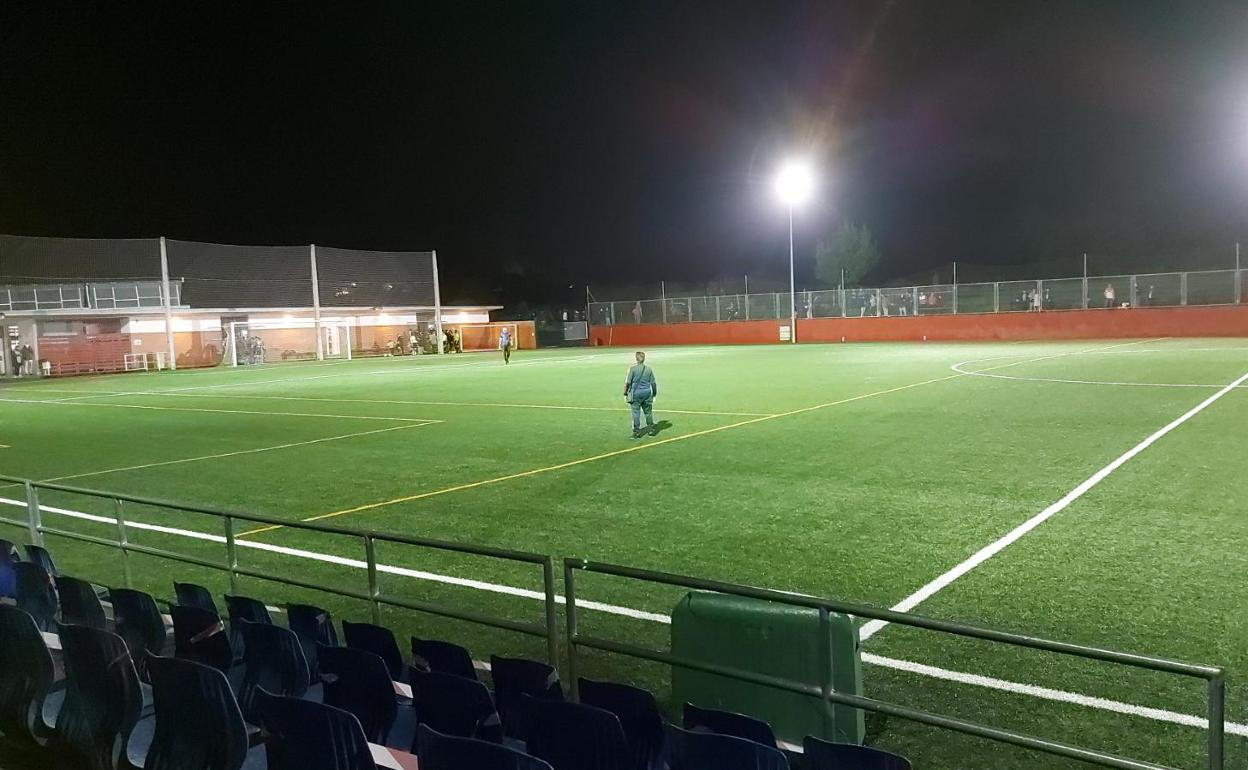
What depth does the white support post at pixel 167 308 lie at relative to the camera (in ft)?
165

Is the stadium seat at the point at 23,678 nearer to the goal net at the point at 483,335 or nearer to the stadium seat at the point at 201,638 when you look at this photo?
the stadium seat at the point at 201,638

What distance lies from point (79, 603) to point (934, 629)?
5022 millimetres

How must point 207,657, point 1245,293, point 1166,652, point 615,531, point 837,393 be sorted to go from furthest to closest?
1. point 1245,293
2. point 837,393
3. point 615,531
4. point 1166,652
5. point 207,657

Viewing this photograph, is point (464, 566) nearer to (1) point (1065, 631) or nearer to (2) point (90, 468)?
(1) point (1065, 631)

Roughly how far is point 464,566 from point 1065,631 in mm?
5119

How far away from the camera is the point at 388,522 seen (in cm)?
1037

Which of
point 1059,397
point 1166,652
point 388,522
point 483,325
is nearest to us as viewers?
point 1166,652

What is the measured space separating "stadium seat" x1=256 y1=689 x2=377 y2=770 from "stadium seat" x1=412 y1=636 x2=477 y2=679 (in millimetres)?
1191

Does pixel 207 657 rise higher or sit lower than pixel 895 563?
higher

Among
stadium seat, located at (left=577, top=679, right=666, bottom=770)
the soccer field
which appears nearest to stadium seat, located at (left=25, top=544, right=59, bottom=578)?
the soccer field

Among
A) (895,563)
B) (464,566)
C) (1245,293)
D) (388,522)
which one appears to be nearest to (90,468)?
(388,522)

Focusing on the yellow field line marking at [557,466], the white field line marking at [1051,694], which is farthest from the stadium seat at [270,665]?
the white field line marking at [1051,694]

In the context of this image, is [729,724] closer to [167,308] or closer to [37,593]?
[37,593]

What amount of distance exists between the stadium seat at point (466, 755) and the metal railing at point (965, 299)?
53.8m
